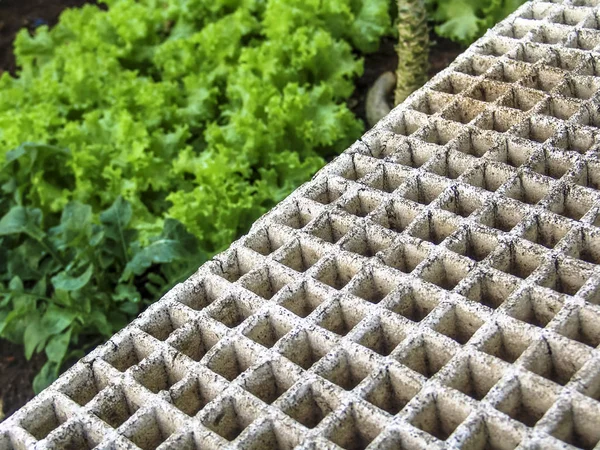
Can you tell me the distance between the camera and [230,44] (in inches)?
172

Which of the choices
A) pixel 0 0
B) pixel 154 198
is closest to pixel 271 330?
pixel 154 198

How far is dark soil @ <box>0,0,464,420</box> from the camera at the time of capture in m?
3.68

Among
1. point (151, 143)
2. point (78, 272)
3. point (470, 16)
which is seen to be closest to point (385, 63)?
point (470, 16)

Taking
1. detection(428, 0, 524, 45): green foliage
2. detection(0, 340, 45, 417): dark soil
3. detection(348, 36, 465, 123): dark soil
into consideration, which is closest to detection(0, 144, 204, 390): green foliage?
detection(0, 340, 45, 417): dark soil

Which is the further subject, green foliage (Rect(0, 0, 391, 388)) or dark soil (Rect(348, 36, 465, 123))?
dark soil (Rect(348, 36, 465, 123))

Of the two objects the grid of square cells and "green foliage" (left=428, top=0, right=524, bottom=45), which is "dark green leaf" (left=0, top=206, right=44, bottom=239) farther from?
"green foliage" (left=428, top=0, right=524, bottom=45)

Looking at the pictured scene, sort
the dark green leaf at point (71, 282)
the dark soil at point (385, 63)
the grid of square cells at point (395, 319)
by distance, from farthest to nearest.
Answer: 1. the dark soil at point (385, 63)
2. the dark green leaf at point (71, 282)
3. the grid of square cells at point (395, 319)

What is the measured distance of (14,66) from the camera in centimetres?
573

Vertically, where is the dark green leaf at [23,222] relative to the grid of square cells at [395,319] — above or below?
below

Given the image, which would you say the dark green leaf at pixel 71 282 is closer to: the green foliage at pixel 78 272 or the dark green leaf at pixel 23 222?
the green foliage at pixel 78 272

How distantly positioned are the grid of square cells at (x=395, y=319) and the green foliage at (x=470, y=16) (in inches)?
85.4

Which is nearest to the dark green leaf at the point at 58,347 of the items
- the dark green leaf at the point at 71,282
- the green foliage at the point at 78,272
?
the green foliage at the point at 78,272

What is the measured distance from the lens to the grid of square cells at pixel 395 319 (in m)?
1.45

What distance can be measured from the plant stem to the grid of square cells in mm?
1491
